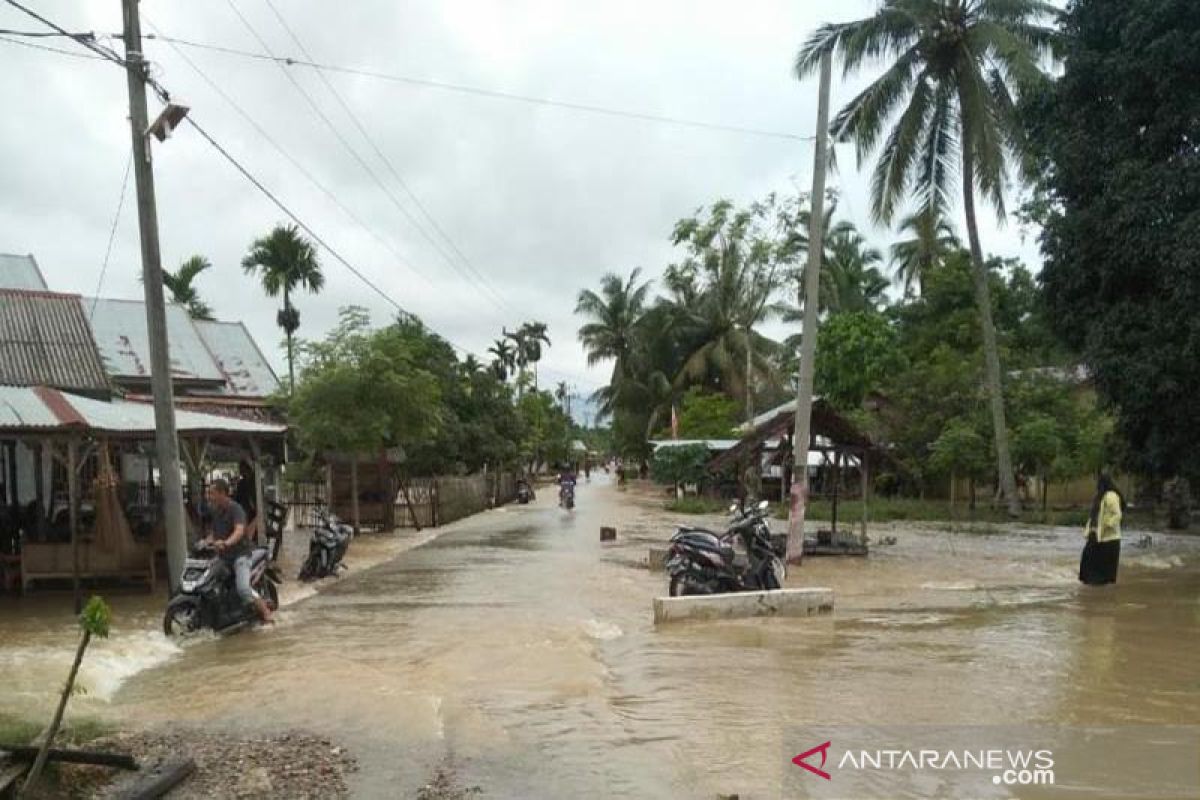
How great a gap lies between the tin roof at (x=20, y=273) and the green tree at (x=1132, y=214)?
20663mm

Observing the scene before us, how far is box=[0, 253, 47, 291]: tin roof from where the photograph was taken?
Answer: 21266mm

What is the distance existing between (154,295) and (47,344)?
6.89 metres

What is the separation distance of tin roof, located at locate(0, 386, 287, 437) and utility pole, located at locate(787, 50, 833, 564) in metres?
8.00

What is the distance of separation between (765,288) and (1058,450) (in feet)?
58.4

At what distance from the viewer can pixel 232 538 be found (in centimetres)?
1014

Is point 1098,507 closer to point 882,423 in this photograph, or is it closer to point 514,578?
point 514,578

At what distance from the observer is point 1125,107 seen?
709 inches

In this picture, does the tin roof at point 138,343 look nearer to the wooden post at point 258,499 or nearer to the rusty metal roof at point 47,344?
the rusty metal roof at point 47,344

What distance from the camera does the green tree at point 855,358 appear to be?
3456 centimetres

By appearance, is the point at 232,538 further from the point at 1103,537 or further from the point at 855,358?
the point at 855,358

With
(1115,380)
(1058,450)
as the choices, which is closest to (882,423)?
(1058,450)

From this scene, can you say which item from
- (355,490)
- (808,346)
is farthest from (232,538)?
(355,490)

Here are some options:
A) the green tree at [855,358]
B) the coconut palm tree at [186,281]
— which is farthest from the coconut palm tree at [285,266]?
the green tree at [855,358]

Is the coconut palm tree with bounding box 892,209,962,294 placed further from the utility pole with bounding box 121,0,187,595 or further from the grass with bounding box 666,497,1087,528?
the utility pole with bounding box 121,0,187,595
